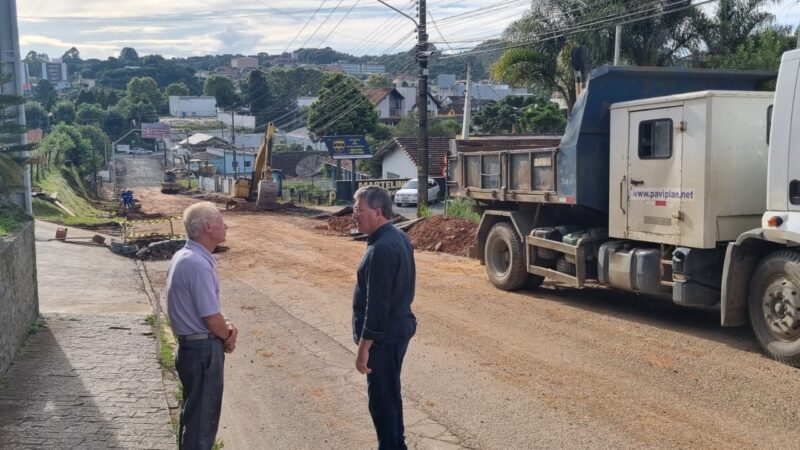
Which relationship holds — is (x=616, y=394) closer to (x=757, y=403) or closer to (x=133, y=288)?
(x=757, y=403)

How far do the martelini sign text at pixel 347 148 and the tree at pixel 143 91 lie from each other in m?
102

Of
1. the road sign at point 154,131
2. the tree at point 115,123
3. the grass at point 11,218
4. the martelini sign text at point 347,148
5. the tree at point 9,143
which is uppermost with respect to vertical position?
the tree at point 115,123

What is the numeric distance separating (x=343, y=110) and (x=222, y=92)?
84.0 m

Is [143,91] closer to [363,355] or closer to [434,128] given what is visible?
[434,128]

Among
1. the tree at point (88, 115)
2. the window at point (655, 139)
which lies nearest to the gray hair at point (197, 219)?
the window at point (655, 139)

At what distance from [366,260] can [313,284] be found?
932 centimetres

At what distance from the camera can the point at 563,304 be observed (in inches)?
463

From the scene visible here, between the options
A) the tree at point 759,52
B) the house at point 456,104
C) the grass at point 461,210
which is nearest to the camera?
the grass at point 461,210

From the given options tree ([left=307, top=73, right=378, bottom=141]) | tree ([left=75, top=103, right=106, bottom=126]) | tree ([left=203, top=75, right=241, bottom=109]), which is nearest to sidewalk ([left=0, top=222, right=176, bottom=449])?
tree ([left=307, top=73, right=378, bottom=141])

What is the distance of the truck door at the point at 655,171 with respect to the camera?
9.56 meters

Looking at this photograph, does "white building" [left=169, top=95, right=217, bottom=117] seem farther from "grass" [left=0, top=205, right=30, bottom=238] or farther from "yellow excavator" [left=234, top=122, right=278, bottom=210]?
"grass" [left=0, top=205, right=30, bottom=238]

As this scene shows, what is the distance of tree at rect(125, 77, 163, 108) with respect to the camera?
13638 centimetres

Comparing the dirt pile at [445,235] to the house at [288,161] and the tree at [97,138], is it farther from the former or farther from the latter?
the tree at [97,138]

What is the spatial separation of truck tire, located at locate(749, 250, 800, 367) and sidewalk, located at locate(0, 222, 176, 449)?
595cm
